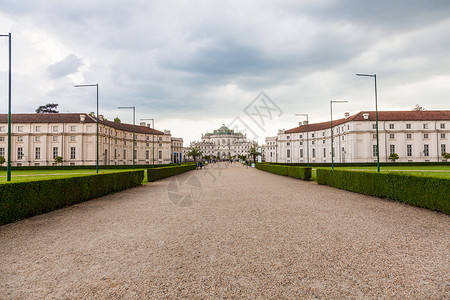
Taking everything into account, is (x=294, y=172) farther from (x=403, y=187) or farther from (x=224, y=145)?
(x=224, y=145)

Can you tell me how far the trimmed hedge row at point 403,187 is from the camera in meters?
8.40

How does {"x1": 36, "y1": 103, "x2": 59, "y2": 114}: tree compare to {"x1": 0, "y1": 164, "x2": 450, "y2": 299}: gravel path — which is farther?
{"x1": 36, "y1": 103, "x2": 59, "y2": 114}: tree

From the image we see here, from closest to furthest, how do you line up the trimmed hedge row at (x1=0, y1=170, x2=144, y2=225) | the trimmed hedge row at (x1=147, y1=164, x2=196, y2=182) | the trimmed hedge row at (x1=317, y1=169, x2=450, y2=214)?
the trimmed hedge row at (x1=0, y1=170, x2=144, y2=225) < the trimmed hedge row at (x1=317, y1=169, x2=450, y2=214) < the trimmed hedge row at (x1=147, y1=164, x2=196, y2=182)

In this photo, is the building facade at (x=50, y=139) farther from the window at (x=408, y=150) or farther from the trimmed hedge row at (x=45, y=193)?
the window at (x=408, y=150)

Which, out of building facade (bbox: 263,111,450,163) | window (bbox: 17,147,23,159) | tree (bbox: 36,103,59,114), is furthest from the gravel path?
tree (bbox: 36,103,59,114)

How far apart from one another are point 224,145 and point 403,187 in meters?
166

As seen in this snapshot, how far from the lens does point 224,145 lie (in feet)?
576

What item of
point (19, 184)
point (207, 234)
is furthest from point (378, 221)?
point (19, 184)

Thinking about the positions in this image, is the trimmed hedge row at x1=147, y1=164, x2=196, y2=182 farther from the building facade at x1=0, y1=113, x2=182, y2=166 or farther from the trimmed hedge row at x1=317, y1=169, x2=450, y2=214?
the building facade at x1=0, y1=113, x2=182, y2=166

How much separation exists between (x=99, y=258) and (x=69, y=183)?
712 centimetres

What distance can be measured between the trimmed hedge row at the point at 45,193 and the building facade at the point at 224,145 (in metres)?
155

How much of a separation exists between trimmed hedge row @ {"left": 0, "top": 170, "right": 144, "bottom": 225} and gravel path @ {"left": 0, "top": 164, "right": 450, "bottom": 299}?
50 centimetres

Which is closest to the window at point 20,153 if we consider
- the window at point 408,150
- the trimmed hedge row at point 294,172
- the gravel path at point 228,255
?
the trimmed hedge row at point 294,172

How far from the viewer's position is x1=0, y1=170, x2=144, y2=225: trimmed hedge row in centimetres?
750
